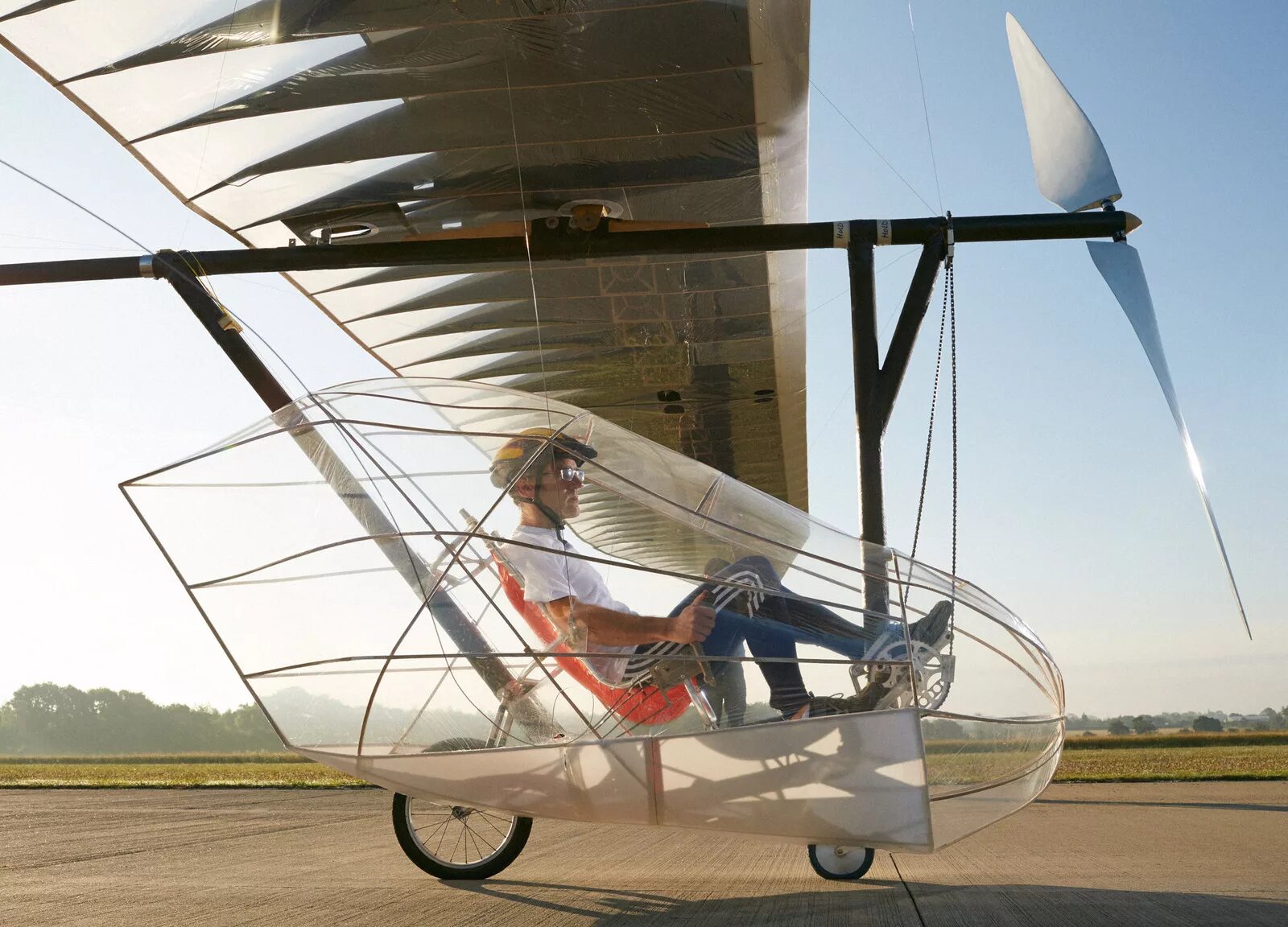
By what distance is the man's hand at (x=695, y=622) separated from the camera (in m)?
3.48

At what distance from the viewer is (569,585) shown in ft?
11.6

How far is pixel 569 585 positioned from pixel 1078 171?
3.75 meters

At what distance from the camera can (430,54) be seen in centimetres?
523

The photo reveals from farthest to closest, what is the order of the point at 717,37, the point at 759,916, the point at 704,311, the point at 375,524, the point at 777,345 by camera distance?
the point at 777,345, the point at 704,311, the point at 717,37, the point at 375,524, the point at 759,916

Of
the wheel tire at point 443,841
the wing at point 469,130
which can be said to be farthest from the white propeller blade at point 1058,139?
the wheel tire at point 443,841

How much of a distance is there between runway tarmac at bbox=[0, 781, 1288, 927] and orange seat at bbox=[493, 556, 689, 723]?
63cm

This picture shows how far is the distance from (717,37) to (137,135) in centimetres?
311

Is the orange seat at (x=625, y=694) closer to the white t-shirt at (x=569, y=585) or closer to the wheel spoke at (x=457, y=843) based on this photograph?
the white t-shirt at (x=569, y=585)

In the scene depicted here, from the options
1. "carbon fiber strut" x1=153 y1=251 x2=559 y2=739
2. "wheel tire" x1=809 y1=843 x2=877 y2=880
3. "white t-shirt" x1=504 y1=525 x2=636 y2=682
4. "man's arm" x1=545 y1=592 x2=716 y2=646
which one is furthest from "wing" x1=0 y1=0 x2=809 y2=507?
"wheel tire" x1=809 y1=843 x2=877 y2=880

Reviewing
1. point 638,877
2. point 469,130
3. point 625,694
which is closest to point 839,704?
point 625,694

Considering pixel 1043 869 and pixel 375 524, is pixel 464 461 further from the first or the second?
pixel 1043 869

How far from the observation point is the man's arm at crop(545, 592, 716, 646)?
137 inches

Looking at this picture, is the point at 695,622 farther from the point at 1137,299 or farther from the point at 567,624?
the point at 1137,299

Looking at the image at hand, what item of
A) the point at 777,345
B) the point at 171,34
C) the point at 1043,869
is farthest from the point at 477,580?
the point at 777,345
